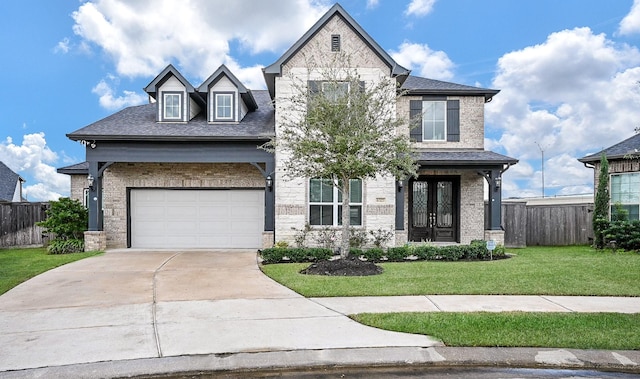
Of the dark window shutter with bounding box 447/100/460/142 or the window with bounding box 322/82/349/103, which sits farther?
the dark window shutter with bounding box 447/100/460/142

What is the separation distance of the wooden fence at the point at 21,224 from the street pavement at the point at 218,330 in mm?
9379

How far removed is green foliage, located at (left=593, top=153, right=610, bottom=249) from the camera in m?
14.8

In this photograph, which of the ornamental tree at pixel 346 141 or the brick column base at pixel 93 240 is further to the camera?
the brick column base at pixel 93 240

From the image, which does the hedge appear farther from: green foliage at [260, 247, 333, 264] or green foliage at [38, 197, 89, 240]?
green foliage at [38, 197, 89, 240]

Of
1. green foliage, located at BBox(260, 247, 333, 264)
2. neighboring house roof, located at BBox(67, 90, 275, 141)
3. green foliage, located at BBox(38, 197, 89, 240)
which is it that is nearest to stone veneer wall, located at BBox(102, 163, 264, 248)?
green foliage, located at BBox(38, 197, 89, 240)

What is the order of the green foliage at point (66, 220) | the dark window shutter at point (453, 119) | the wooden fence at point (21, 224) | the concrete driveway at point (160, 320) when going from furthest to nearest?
the wooden fence at point (21, 224) < the dark window shutter at point (453, 119) < the green foliage at point (66, 220) < the concrete driveway at point (160, 320)

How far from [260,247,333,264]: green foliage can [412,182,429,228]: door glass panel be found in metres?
5.03

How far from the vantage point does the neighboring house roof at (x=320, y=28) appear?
1359 cm

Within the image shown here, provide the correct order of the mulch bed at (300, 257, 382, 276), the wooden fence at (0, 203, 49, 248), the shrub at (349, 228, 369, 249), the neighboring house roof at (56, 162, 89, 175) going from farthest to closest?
the neighboring house roof at (56, 162, 89, 175) < the wooden fence at (0, 203, 49, 248) < the shrub at (349, 228, 369, 249) < the mulch bed at (300, 257, 382, 276)

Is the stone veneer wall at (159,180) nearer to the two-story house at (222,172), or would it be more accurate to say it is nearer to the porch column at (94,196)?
the two-story house at (222,172)

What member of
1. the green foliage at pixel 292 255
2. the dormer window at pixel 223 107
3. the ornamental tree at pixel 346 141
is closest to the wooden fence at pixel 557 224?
the ornamental tree at pixel 346 141

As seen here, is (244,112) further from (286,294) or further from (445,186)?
(286,294)

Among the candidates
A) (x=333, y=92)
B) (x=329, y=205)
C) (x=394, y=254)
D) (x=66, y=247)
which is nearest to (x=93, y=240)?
(x=66, y=247)

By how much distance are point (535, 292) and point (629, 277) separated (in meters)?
3.09
